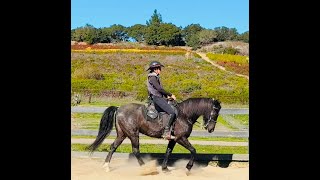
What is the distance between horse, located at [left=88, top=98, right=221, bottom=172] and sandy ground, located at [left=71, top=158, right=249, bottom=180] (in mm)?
188

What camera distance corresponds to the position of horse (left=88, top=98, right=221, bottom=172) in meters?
7.78

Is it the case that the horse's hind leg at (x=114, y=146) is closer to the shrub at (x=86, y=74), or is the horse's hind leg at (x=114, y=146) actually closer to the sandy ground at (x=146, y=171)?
the sandy ground at (x=146, y=171)

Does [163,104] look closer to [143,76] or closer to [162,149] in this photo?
[162,149]

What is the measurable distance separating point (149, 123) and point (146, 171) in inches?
32.4

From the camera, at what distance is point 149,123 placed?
7816 mm

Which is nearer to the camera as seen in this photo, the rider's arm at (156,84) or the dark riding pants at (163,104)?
the rider's arm at (156,84)

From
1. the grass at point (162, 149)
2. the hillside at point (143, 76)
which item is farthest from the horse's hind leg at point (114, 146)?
the hillside at point (143, 76)

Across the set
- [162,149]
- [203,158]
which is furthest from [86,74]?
[203,158]

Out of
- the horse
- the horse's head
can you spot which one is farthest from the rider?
the horse's head

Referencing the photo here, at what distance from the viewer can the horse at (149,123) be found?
25.5 ft

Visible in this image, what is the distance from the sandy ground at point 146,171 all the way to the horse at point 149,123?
19 cm
